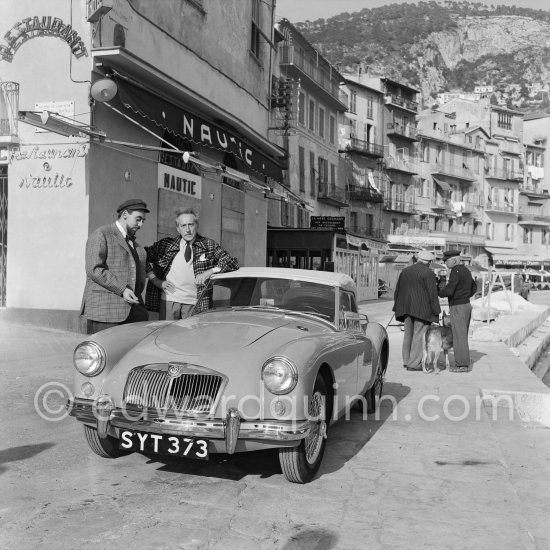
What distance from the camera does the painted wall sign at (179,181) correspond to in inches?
570

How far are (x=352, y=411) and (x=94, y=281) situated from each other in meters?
2.97

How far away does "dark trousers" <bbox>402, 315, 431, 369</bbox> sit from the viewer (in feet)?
32.8

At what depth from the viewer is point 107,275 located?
5824 mm

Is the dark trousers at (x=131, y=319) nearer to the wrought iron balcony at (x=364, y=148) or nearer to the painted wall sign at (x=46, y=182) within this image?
the painted wall sign at (x=46, y=182)

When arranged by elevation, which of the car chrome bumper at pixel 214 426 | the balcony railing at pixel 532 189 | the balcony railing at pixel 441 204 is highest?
the balcony railing at pixel 532 189

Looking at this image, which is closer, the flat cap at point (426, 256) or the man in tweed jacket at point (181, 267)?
the man in tweed jacket at point (181, 267)

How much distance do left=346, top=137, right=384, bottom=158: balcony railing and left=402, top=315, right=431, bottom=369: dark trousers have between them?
43328mm

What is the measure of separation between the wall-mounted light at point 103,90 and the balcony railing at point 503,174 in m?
67.8

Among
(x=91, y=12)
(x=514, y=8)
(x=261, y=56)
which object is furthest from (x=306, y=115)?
(x=514, y=8)

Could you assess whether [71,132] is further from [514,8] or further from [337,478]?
[514,8]

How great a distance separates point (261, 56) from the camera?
70.4ft

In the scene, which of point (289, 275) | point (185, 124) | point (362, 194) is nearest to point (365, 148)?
point (362, 194)

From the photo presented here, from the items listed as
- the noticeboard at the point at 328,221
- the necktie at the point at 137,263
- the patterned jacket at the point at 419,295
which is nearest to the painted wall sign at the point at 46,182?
the patterned jacket at the point at 419,295

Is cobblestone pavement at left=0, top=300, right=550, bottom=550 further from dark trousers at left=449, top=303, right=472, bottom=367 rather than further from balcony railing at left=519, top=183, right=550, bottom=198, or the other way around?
balcony railing at left=519, top=183, right=550, bottom=198
